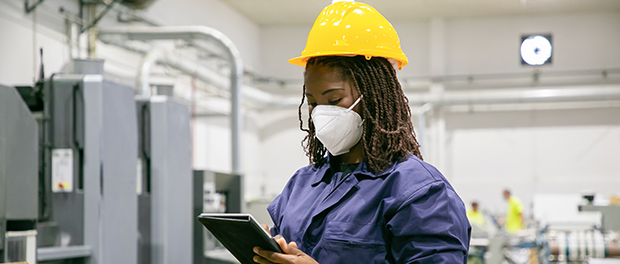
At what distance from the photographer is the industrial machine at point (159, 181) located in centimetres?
333

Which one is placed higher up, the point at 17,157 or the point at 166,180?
the point at 17,157

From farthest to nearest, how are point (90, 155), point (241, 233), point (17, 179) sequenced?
1. point (90, 155)
2. point (17, 179)
3. point (241, 233)

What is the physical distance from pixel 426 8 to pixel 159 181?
8.90 meters

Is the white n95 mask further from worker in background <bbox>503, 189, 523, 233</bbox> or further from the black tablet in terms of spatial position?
worker in background <bbox>503, 189, 523, 233</bbox>

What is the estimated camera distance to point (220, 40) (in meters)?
5.54

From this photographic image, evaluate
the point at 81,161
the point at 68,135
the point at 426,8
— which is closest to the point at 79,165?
the point at 81,161

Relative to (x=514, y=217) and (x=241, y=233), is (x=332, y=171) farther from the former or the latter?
(x=514, y=217)

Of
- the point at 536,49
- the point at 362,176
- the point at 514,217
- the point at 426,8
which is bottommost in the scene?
the point at 514,217

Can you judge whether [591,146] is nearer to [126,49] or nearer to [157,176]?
[126,49]

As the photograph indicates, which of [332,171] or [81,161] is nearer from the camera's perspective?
[332,171]

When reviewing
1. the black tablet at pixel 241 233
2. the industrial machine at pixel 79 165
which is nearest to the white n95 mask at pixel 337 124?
the black tablet at pixel 241 233

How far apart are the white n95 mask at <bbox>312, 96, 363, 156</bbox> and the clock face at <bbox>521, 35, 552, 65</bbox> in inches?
256

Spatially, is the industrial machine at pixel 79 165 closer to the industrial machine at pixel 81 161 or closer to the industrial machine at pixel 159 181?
the industrial machine at pixel 81 161

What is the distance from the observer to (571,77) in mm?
11773
